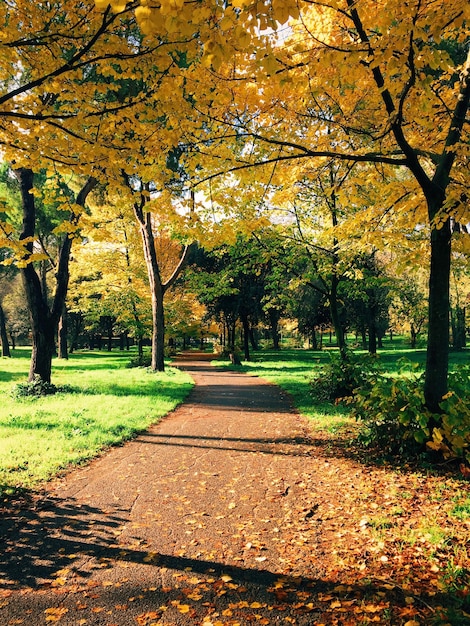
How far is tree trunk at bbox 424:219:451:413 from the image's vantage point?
208 inches

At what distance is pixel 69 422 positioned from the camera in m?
7.88

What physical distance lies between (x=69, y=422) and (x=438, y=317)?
6718mm

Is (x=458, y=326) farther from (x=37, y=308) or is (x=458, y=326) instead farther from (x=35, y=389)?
(x=35, y=389)

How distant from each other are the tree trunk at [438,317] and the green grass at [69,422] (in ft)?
16.6

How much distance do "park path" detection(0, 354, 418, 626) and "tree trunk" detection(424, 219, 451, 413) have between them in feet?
5.10

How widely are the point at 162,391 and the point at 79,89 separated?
881 cm

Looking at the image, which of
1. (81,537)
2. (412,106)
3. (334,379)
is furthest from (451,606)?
(334,379)

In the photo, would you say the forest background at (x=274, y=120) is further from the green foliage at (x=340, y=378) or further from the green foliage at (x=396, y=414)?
the green foliage at (x=340, y=378)

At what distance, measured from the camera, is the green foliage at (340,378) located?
30.7 feet

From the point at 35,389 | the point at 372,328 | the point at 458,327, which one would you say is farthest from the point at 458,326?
the point at 35,389

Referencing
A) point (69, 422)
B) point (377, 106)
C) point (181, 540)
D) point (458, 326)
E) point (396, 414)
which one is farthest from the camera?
point (458, 326)

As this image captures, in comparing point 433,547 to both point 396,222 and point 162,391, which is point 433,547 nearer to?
point 396,222

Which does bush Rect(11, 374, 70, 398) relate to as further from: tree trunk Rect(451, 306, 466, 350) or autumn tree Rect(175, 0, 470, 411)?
tree trunk Rect(451, 306, 466, 350)

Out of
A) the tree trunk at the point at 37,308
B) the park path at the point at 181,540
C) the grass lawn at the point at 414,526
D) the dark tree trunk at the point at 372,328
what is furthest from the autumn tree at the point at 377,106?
the dark tree trunk at the point at 372,328
